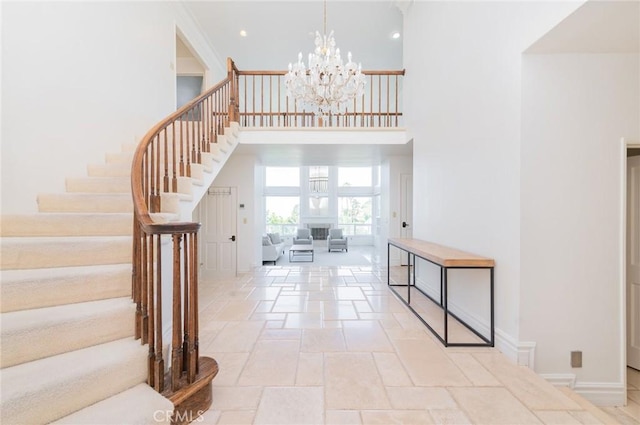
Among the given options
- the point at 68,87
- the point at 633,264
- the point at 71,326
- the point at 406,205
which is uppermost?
the point at 68,87

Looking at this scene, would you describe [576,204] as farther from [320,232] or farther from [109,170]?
[320,232]

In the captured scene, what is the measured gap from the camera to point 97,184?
2.71m

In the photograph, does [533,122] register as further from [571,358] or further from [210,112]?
[210,112]

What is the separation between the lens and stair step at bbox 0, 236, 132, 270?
1.77 metres

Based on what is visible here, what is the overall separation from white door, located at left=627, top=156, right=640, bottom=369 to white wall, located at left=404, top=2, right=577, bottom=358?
132cm

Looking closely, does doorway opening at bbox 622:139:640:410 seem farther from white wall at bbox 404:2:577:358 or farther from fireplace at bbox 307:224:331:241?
fireplace at bbox 307:224:331:241

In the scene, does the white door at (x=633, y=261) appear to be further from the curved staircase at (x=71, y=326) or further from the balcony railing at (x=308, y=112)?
the curved staircase at (x=71, y=326)

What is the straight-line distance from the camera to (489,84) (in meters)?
2.52

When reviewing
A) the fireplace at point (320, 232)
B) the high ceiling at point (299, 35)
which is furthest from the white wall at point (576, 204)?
the fireplace at point (320, 232)

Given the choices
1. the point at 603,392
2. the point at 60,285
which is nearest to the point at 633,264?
the point at 603,392

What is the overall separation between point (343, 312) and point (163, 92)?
4686 millimetres

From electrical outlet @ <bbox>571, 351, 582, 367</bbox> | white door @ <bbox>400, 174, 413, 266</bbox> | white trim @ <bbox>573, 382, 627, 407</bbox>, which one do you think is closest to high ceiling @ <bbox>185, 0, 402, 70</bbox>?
white door @ <bbox>400, 174, 413, 266</bbox>

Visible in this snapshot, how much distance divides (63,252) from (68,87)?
6.74 ft

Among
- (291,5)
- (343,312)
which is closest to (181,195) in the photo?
(343,312)
